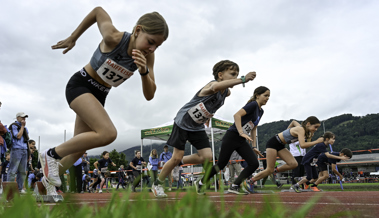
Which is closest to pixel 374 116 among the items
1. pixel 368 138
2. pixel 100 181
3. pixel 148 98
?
pixel 368 138

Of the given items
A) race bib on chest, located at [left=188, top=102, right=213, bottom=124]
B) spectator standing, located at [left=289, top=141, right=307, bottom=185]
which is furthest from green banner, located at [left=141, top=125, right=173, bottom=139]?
race bib on chest, located at [left=188, top=102, right=213, bottom=124]

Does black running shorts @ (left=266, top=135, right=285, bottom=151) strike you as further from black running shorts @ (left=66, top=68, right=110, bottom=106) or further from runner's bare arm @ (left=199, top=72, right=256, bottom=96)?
black running shorts @ (left=66, top=68, right=110, bottom=106)

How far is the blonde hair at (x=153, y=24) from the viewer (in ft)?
9.59

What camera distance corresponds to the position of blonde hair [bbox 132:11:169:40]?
292cm

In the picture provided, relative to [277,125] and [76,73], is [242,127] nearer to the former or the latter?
[76,73]

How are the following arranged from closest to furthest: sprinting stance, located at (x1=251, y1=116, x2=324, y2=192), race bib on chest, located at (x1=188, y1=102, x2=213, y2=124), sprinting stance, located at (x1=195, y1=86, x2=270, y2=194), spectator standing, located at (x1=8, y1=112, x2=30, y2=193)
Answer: race bib on chest, located at (x1=188, y1=102, x2=213, y2=124) < sprinting stance, located at (x1=195, y1=86, x2=270, y2=194) < sprinting stance, located at (x1=251, y1=116, x2=324, y2=192) < spectator standing, located at (x1=8, y1=112, x2=30, y2=193)

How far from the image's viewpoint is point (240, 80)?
4281 mm

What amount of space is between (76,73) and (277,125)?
10976cm

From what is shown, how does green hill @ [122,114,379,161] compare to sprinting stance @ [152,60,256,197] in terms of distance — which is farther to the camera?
green hill @ [122,114,379,161]

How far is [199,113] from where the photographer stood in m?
4.76

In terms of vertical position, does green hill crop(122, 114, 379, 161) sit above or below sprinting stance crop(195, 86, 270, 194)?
above

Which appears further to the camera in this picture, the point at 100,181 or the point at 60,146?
the point at 100,181

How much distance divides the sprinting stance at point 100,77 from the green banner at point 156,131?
42.3ft

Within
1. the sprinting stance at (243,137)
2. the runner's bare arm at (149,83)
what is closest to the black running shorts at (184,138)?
the sprinting stance at (243,137)
